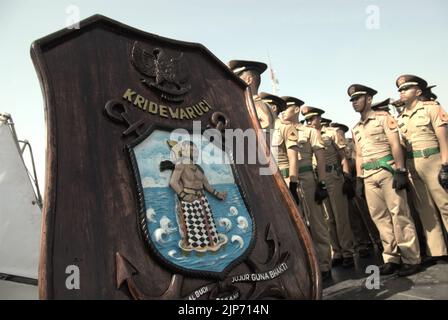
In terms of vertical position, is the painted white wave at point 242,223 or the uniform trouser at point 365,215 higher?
the painted white wave at point 242,223

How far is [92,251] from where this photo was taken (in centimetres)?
107

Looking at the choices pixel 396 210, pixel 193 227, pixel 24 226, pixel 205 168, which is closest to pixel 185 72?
pixel 205 168

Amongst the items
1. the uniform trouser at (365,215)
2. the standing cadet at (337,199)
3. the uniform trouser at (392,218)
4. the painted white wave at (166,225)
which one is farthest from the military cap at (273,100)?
the painted white wave at (166,225)

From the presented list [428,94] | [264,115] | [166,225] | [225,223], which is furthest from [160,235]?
[428,94]

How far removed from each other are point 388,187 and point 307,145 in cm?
112

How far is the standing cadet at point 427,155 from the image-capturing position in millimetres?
3602

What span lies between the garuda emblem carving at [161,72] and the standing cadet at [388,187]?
2.55 m

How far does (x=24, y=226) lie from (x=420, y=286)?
12.4 ft

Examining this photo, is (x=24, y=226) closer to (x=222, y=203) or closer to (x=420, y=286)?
(x=222, y=203)

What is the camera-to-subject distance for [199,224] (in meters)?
1.32

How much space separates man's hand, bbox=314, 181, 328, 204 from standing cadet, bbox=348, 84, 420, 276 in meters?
0.42

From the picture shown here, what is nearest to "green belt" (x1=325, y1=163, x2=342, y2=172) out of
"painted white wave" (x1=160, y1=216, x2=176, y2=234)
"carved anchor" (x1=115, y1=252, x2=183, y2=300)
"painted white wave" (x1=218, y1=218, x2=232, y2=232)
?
"painted white wave" (x1=218, y1=218, x2=232, y2=232)

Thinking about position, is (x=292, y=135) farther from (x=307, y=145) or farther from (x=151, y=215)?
(x=151, y=215)

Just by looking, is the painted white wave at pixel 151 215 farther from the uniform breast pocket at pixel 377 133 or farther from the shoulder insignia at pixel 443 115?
the shoulder insignia at pixel 443 115
